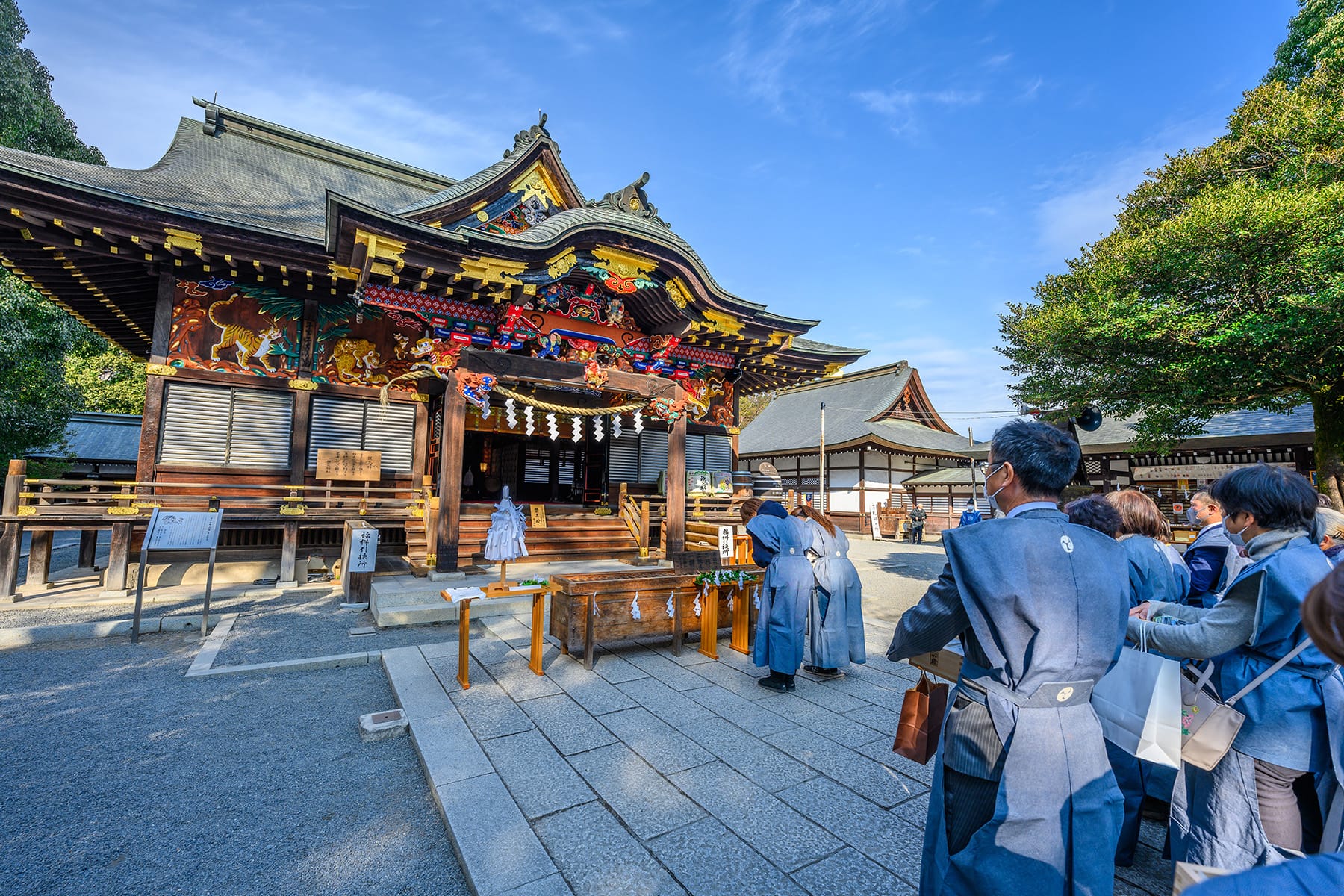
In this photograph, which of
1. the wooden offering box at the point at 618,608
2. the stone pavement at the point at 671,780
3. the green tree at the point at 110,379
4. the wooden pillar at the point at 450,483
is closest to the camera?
the stone pavement at the point at 671,780

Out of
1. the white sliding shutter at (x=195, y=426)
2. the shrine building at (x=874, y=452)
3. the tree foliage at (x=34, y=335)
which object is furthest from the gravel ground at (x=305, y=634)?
the shrine building at (x=874, y=452)

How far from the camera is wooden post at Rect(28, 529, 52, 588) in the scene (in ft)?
25.3

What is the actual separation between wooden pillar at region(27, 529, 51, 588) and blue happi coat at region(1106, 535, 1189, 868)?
11602mm

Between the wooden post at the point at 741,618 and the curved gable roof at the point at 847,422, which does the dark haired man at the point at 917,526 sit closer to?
the curved gable roof at the point at 847,422

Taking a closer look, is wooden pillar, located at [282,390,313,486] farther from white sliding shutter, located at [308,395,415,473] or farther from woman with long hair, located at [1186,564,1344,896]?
woman with long hair, located at [1186,564,1344,896]

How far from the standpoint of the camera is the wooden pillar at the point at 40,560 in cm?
770

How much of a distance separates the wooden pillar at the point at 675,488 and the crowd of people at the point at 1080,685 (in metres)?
7.84

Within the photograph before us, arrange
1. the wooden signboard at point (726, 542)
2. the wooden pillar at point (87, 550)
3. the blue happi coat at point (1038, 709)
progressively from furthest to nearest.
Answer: the wooden pillar at point (87, 550), the wooden signboard at point (726, 542), the blue happi coat at point (1038, 709)

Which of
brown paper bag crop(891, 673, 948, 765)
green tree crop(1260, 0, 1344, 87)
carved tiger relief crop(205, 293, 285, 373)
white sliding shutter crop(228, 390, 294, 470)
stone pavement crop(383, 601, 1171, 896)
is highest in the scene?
green tree crop(1260, 0, 1344, 87)

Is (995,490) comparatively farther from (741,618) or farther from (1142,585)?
(741,618)

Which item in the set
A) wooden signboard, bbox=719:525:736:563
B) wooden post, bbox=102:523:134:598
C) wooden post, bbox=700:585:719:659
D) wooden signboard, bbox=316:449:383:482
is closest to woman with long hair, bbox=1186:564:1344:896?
wooden post, bbox=700:585:719:659

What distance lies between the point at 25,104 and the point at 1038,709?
23.6 metres

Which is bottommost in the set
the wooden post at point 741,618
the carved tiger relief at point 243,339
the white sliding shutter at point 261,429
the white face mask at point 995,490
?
the wooden post at point 741,618

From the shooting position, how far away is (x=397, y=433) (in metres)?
9.60
